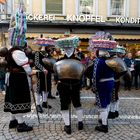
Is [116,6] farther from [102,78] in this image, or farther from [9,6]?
[102,78]

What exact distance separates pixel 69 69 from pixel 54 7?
458 inches

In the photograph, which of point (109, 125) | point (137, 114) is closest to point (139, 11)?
point (137, 114)

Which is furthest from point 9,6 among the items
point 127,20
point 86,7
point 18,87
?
point 18,87

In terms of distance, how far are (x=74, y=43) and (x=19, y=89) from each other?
136 centimetres

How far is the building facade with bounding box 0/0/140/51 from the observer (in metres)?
16.3

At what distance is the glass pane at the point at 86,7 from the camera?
678 inches

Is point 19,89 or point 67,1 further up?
point 67,1

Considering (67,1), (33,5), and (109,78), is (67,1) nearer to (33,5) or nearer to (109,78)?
(33,5)

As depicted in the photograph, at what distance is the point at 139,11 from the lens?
17.5m

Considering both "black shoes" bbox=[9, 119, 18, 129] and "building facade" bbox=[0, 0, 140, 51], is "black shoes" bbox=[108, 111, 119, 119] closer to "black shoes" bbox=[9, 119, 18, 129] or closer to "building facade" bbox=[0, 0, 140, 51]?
"black shoes" bbox=[9, 119, 18, 129]

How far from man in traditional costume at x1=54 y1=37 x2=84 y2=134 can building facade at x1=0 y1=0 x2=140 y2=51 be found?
10.0 metres

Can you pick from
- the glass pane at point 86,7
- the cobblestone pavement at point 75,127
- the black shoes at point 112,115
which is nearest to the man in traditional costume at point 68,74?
the cobblestone pavement at point 75,127

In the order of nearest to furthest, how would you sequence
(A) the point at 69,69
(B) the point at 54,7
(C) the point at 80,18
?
1. (A) the point at 69,69
2. (C) the point at 80,18
3. (B) the point at 54,7

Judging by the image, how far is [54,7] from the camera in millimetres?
17078
